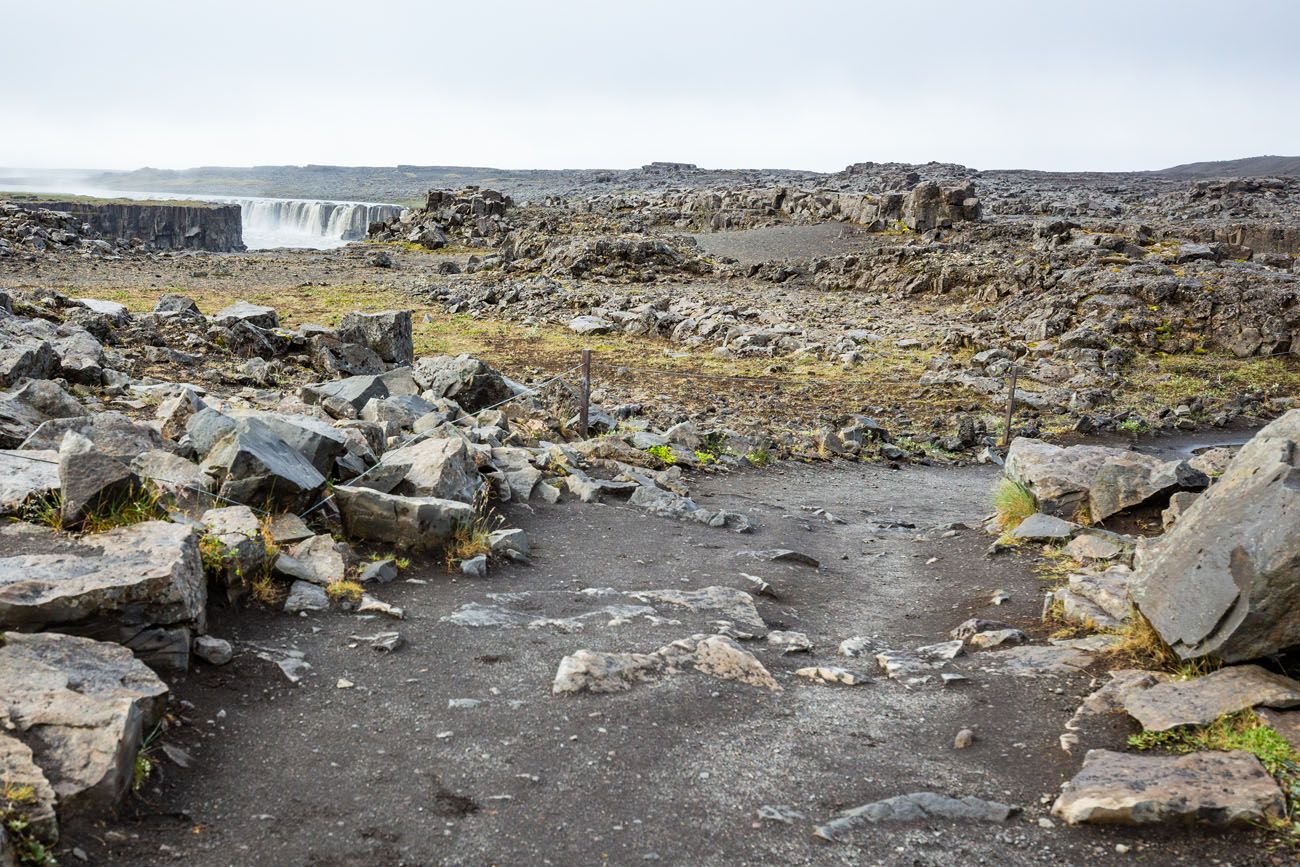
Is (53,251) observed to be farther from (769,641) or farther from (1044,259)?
(769,641)

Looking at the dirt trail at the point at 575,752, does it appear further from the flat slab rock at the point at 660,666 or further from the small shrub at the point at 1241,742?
the small shrub at the point at 1241,742

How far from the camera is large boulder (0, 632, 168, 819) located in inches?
142

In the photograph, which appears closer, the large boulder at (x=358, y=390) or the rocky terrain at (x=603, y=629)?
the rocky terrain at (x=603, y=629)

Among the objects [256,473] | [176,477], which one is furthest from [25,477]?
[256,473]

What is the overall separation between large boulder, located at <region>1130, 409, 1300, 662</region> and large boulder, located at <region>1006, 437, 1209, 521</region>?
3.09 m

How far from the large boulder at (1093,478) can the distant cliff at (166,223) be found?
6552 centimetres

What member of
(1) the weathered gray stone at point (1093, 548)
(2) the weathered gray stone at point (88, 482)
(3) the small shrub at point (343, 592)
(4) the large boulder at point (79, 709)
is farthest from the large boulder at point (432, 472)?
(1) the weathered gray stone at point (1093, 548)

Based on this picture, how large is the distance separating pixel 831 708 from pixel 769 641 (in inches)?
42.3

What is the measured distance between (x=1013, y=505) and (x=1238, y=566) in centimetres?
459

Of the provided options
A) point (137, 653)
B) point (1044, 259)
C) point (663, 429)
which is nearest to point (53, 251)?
point (663, 429)

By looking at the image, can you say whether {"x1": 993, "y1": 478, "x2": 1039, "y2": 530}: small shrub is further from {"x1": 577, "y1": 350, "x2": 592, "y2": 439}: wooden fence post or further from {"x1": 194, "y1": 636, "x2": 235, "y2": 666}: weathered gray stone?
{"x1": 194, "y1": 636, "x2": 235, "y2": 666}: weathered gray stone

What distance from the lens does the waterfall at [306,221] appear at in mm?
75562

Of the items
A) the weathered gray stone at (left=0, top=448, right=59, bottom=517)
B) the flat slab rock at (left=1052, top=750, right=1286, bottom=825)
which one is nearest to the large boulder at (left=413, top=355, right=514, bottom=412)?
the weathered gray stone at (left=0, top=448, right=59, bottom=517)

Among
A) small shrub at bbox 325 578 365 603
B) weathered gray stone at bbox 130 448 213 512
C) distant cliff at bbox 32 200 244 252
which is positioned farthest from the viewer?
distant cliff at bbox 32 200 244 252
